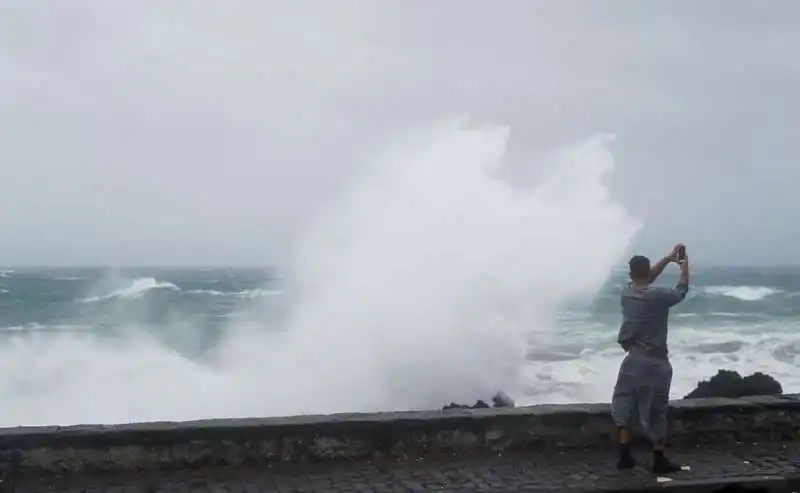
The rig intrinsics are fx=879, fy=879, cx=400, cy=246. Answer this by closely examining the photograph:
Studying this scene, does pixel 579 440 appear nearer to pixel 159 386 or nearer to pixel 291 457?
pixel 291 457

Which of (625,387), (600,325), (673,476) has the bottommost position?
(673,476)

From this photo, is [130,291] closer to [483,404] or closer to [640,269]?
[483,404]

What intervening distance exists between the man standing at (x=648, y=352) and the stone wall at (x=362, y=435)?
2.50ft

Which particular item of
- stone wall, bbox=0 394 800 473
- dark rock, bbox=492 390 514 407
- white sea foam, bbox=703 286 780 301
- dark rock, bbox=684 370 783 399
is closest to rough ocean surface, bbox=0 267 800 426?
dark rock, bbox=492 390 514 407

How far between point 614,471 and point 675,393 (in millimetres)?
14482

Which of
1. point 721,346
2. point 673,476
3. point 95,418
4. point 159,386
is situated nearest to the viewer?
point 673,476

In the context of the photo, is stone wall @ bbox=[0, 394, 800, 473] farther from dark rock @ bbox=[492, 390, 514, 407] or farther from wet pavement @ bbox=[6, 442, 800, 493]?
dark rock @ bbox=[492, 390, 514, 407]

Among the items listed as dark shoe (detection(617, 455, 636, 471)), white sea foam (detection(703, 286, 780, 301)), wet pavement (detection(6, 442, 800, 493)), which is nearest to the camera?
wet pavement (detection(6, 442, 800, 493))

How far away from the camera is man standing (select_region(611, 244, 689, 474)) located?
218 inches

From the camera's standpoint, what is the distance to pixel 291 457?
6.03 meters

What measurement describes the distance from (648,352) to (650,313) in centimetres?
25

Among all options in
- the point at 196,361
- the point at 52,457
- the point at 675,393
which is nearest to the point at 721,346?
the point at 675,393

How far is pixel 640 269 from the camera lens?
5.59 m

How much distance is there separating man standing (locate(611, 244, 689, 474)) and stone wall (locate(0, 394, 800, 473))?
762 millimetres
